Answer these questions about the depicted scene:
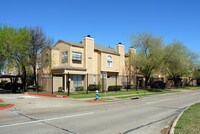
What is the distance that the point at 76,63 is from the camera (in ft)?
129

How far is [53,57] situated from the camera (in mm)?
39125

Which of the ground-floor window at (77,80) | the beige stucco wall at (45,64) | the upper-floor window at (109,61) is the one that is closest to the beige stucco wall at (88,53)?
the ground-floor window at (77,80)

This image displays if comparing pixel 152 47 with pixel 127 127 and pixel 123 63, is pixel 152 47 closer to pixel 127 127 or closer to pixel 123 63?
pixel 123 63

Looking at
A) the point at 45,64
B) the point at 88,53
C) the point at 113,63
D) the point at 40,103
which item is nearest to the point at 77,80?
the point at 88,53

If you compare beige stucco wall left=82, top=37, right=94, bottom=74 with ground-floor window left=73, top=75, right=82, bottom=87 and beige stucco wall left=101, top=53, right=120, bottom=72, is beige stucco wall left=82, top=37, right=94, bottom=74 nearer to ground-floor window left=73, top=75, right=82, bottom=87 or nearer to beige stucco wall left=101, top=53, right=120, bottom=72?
ground-floor window left=73, top=75, right=82, bottom=87

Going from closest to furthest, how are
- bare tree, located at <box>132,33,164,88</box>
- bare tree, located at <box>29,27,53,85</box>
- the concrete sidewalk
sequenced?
the concrete sidewalk < bare tree, located at <box>29,27,53,85</box> < bare tree, located at <box>132,33,164,88</box>

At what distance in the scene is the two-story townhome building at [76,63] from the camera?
3725cm

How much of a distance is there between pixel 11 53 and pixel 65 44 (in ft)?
35.3

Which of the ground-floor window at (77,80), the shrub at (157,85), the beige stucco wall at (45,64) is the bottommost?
the shrub at (157,85)

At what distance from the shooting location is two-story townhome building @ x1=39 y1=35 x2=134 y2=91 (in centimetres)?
3725

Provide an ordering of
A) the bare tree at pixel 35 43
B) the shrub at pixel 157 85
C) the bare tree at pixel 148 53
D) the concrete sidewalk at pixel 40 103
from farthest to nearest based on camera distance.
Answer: the shrub at pixel 157 85 < the bare tree at pixel 148 53 < the bare tree at pixel 35 43 < the concrete sidewalk at pixel 40 103

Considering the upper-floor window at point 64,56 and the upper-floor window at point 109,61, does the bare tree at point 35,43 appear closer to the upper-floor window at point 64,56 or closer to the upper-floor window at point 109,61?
the upper-floor window at point 64,56

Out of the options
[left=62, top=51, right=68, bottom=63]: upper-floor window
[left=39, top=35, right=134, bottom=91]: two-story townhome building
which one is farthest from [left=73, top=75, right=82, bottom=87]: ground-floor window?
[left=62, top=51, right=68, bottom=63]: upper-floor window

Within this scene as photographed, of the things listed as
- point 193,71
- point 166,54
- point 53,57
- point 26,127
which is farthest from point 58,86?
point 193,71
